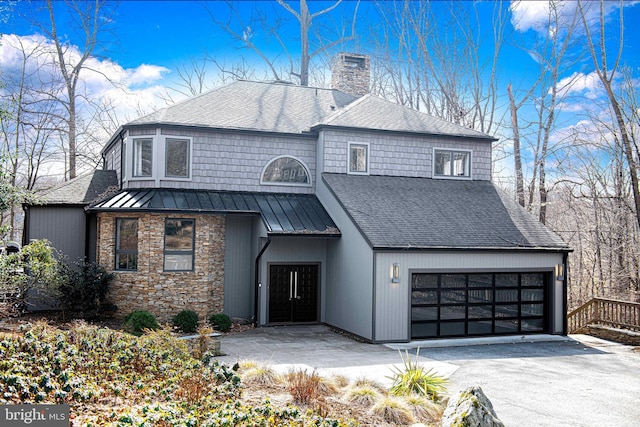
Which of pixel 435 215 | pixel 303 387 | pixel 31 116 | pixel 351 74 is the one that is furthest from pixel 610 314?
pixel 31 116

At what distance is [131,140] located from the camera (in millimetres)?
15719

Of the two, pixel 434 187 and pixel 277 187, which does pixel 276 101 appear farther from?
pixel 434 187

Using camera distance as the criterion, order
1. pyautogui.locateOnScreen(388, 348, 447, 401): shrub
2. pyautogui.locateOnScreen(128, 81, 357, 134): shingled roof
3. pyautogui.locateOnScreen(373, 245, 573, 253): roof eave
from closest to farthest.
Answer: pyautogui.locateOnScreen(388, 348, 447, 401): shrub < pyautogui.locateOnScreen(373, 245, 573, 253): roof eave < pyautogui.locateOnScreen(128, 81, 357, 134): shingled roof

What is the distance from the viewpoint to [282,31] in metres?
29.2

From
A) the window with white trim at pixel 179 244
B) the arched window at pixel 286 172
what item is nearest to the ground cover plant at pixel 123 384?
the window with white trim at pixel 179 244

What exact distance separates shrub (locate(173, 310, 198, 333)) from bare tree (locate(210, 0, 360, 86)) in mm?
17017

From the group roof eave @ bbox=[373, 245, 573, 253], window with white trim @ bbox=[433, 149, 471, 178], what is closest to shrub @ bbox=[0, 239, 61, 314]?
roof eave @ bbox=[373, 245, 573, 253]

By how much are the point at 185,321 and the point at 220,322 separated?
882mm

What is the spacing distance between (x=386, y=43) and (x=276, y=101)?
13499mm

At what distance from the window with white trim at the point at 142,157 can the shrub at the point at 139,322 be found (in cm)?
417

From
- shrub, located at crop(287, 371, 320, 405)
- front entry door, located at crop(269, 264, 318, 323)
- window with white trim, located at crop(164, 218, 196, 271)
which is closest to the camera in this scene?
shrub, located at crop(287, 371, 320, 405)

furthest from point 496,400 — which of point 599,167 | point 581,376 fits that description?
point 599,167

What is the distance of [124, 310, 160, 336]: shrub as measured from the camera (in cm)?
1303

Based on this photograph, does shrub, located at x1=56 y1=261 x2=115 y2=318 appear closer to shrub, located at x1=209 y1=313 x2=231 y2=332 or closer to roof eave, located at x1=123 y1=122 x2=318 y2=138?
shrub, located at x1=209 y1=313 x2=231 y2=332
